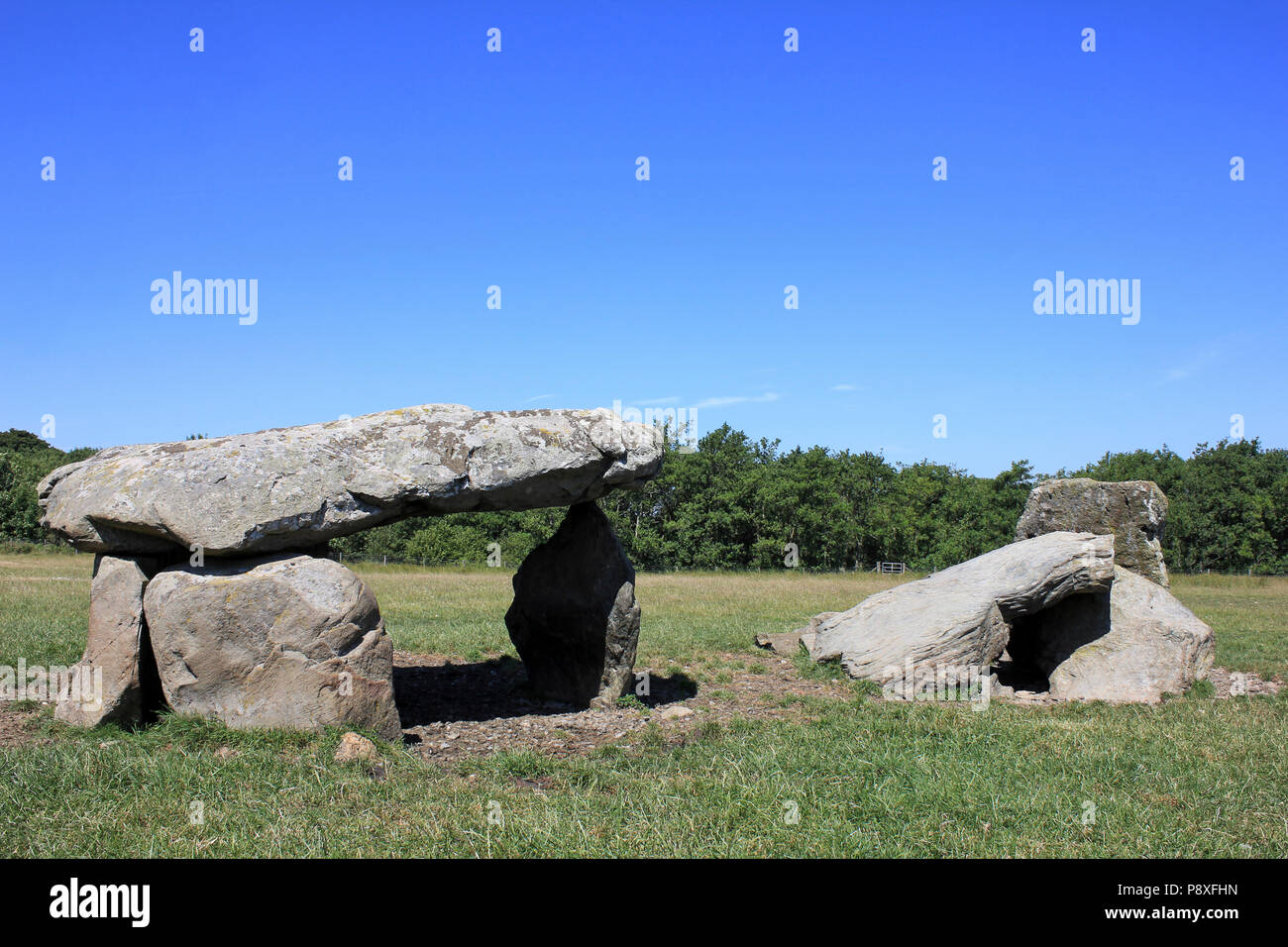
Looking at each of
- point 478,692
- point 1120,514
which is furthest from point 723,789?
point 1120,514

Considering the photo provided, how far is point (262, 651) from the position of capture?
27.2 feet

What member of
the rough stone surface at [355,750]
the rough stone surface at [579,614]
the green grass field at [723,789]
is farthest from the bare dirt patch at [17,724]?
the rough stone surface at [579,614]

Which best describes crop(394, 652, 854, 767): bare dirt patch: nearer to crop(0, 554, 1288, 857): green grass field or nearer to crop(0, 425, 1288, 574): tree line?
crop(0, 554, 1288, 857): green grass field

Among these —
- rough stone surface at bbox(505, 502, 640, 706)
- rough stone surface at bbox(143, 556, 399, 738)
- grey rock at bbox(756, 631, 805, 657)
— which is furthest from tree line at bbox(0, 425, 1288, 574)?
rough stone surface at bbox(143, 556, 399, 738)

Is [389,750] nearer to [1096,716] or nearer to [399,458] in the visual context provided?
[399,458]

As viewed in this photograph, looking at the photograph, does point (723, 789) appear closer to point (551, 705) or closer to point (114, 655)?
point (551, 705)

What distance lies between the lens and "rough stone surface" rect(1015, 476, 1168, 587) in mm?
13336

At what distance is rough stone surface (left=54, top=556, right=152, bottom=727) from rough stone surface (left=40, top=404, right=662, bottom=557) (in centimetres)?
32

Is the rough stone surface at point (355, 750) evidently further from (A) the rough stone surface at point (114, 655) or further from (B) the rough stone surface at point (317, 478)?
(A) the rough stone surface at point (114, 655)

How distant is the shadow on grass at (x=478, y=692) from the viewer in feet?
34.6

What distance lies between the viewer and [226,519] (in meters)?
8.42

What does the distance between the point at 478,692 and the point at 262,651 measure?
3.91 metres
